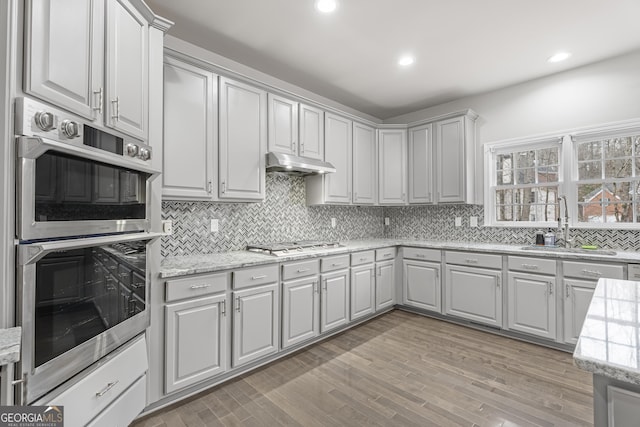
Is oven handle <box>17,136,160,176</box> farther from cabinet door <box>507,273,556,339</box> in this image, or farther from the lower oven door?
cabinet door <box>507,273,556,339</box>

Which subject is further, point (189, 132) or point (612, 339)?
point (189, 132)

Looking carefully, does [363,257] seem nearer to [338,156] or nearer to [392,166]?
[338,156]

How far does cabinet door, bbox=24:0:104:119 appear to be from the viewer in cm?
115

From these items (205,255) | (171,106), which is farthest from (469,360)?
(171,106)

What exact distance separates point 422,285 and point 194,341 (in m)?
2.76

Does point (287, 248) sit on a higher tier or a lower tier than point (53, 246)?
lower

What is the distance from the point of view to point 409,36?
104 inches

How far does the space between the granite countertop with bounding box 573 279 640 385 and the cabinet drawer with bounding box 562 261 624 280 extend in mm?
1597

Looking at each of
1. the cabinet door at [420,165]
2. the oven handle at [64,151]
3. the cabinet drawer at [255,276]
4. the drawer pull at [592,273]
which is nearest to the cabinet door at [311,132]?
the cabinet drawer at [255,276]

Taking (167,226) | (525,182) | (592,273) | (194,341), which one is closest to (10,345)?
(194,341)

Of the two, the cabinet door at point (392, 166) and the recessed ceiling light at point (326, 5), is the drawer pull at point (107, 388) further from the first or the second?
the cabinet door at point (392, 166)

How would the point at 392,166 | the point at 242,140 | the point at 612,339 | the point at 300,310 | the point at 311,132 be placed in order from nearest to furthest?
1. the point at 612,339
2. the point at 242,140
3. the point at 300,310
4. the point at 311,132
5. the point at 392,166

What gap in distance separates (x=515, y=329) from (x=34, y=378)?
146 inches

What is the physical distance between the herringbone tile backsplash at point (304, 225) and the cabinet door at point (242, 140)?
355 millimetres
